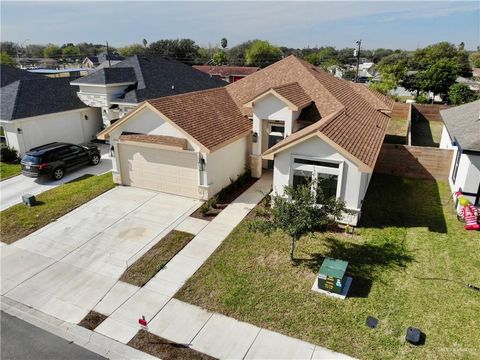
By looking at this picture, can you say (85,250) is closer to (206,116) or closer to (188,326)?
(188,326)

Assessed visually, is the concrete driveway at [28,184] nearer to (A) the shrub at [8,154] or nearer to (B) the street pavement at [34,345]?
(A) the shrub at [8,154]

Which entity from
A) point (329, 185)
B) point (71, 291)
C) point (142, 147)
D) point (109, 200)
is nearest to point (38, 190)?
point (109, 200)

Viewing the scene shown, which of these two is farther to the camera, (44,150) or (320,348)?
(44,150)

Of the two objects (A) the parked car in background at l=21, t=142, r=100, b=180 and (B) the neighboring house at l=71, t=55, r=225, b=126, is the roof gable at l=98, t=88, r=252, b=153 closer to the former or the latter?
(A) the parked car in background at l=21, t=142, r=100, b=180

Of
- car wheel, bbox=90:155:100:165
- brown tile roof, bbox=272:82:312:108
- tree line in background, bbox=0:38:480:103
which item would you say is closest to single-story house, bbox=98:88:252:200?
brown tile roof, bbox=272:82:312:108

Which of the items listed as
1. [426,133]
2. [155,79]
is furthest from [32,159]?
[426,133]

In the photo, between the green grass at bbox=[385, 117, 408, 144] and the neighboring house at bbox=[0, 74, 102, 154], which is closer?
the neighboring house at bbox=[0, 74, 102, 154]

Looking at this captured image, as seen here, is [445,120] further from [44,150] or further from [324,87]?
[44,150]
